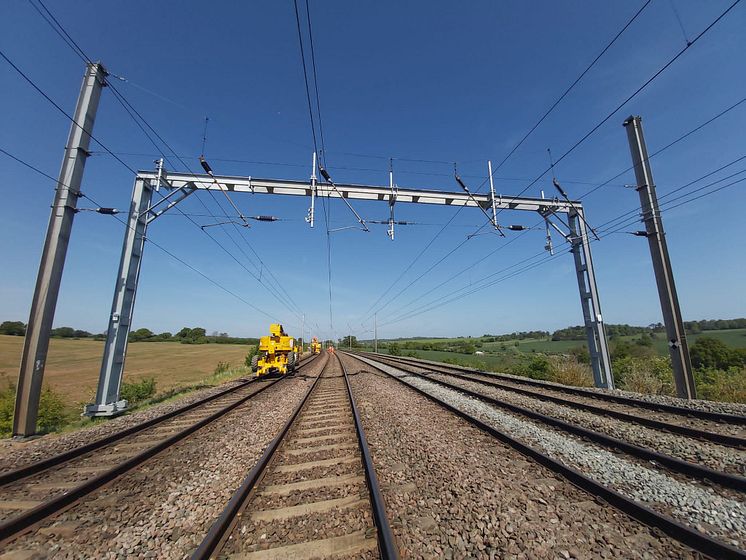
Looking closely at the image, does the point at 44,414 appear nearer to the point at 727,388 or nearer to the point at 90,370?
the point at 727,388

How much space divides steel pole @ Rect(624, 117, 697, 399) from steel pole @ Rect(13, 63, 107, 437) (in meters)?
19.7

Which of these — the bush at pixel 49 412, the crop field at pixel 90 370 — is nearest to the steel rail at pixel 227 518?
the bush at pixel 49 412

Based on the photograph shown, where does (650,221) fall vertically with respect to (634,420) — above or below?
above

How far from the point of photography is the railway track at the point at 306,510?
10.0 feet

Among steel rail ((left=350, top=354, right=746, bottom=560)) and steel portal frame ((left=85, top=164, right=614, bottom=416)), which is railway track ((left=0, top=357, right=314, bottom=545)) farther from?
steel rail ((left=350, top=354, right=746, bottom=560))

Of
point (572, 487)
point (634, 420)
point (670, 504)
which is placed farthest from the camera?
point (634, 420)

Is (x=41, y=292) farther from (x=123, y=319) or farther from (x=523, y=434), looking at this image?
(x=523, y=434)

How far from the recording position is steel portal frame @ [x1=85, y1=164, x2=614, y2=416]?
10234mm

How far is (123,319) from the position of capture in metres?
10.5

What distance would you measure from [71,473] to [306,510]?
15.4ft

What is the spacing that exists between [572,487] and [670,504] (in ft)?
3.47

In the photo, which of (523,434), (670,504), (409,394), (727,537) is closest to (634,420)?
(523,434)

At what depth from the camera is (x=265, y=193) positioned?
41.2 feet

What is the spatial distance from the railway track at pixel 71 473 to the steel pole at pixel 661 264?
50.5 ft
